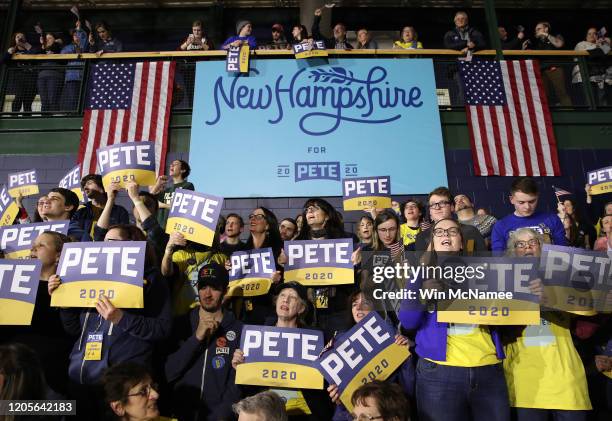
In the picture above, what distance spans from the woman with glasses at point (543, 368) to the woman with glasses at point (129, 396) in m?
1.93

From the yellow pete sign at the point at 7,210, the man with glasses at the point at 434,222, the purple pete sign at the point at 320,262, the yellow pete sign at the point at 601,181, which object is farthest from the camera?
the yellow pete sign at the point at 601,181

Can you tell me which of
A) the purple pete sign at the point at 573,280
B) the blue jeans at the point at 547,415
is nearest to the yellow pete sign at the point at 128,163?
the purple pete sign at the point at 573,280

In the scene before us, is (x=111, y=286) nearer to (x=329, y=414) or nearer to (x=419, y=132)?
(x=329, y=414)

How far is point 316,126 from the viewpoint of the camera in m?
7.75

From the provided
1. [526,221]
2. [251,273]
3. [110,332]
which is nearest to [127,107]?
[251,273]

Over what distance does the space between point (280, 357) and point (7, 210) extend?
369 cm

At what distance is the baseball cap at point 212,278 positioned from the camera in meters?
3.38

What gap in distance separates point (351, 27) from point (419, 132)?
5412 millimetres

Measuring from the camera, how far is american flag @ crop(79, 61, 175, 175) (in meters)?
7.82

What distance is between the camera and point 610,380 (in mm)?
3262

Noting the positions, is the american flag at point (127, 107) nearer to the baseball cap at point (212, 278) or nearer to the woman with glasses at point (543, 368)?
the baseball cap at point (212, 278)

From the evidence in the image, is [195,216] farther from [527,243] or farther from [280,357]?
[527,243]

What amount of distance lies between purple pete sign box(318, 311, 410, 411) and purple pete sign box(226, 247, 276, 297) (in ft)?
3.78

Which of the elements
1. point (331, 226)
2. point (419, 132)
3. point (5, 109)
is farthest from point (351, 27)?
point (331, 226)
